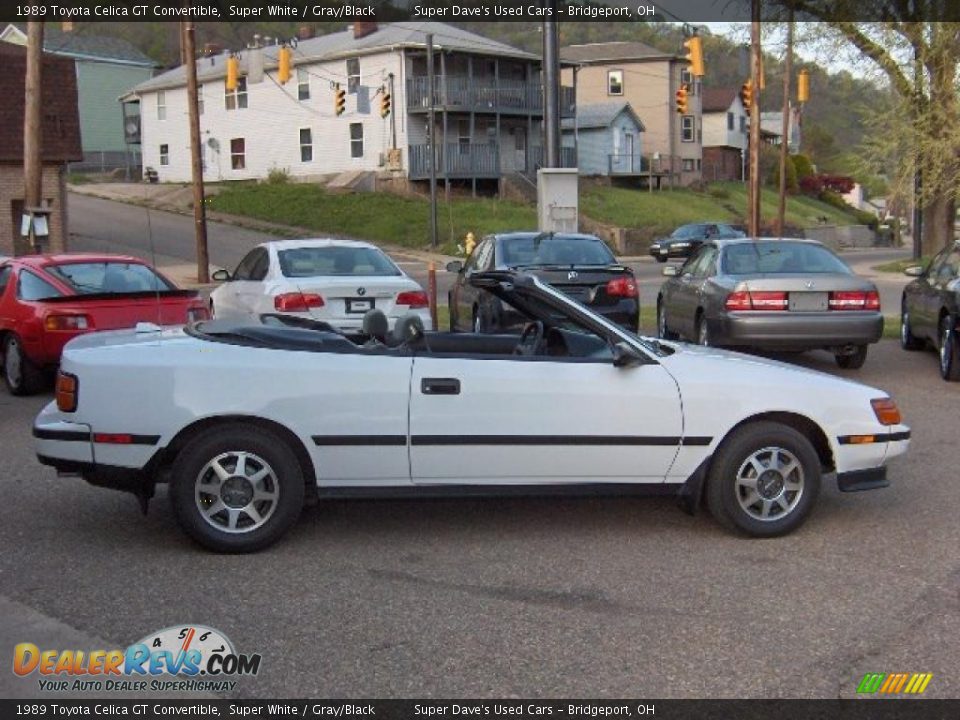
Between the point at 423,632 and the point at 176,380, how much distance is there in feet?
6.56

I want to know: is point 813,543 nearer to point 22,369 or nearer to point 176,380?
point 176,380

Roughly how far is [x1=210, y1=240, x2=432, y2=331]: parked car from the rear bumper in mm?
3156

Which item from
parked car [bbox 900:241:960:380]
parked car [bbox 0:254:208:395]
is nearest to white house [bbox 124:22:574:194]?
parked car [bbox 900:241:960:380]

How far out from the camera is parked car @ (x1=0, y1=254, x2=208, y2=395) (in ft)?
37.9

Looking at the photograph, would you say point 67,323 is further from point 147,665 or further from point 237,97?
point 237,97

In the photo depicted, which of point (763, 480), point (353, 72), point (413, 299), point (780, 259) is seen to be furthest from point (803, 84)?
point (763, 480)

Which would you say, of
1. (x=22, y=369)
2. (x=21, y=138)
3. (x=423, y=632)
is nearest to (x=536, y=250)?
(x=22, y=369)

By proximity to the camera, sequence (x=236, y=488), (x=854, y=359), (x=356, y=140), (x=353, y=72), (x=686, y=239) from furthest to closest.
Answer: (x=356, y=140) → (x=353, y=72) → (x=686, y=239) → (x=854, y=359) → (x=236, y=488)

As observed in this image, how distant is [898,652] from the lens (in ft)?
15.9

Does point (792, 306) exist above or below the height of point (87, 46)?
below

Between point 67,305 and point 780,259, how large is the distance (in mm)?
7381

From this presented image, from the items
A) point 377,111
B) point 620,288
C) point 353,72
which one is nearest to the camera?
point 620,288

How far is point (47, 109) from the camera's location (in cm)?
3172

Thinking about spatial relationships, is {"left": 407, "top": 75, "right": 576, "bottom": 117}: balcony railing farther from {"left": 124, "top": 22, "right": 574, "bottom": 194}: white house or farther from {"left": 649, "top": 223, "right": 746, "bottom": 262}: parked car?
{"left": 649, "top": 223, "right": 746, "bottom": 262}: parked car
